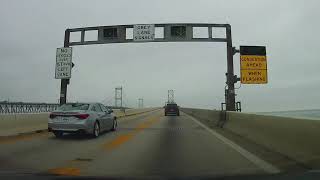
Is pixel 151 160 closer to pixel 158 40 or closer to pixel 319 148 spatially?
pixel 319 148

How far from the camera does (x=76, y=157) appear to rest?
12461 mm

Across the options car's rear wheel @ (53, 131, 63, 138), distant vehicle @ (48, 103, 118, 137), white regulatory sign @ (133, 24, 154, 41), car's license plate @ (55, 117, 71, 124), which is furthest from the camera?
white regulatory sign @ (133, 24, 154, 41)

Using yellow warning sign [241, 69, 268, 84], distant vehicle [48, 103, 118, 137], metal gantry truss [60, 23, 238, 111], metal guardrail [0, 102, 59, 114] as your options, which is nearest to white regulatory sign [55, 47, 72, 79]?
metal gantry truss [60, 23, 238, 111]

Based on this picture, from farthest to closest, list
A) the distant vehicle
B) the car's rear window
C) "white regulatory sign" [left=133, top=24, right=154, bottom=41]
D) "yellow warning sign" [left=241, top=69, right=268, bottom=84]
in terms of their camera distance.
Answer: "white regulatory sign" [left=133, top=24, right=154, bottom=41] → "yellow warning sign" [left=241, top=69, right=268, bottom=84] → the car's rear window → the distant vehicle

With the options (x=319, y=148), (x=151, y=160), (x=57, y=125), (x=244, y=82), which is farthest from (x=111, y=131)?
(x=319, y=148)

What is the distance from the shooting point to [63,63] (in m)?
29.2

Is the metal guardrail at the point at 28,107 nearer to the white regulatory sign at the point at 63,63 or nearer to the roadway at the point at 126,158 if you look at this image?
the white regulatory sign at the point at 63,63

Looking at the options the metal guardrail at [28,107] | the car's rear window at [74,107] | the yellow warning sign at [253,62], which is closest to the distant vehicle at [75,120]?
the car's rear window at [74,107]

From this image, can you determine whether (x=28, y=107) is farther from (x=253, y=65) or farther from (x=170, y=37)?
(x=253, y=65)

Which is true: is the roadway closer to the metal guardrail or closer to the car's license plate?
the car's license plate

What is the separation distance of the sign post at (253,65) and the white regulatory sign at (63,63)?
10.4m

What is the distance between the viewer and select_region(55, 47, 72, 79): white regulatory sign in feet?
95.4

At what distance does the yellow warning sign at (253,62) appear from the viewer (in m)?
28.7

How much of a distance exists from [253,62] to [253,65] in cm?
19
